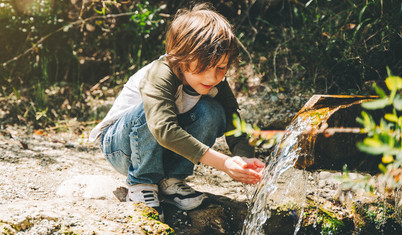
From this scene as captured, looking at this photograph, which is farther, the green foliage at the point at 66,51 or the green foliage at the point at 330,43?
the green foliage at the point at 66,51

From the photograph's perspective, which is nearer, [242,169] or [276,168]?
[242,169]

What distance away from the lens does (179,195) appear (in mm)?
2281

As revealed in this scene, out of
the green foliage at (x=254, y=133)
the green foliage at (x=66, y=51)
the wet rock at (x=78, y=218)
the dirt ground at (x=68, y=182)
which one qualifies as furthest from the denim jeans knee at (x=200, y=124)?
the green foliage at (x=66, y=51)

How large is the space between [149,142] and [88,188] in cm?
49

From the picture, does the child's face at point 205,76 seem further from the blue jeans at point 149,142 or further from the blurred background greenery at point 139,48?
the blurred background greenery at point 139,48

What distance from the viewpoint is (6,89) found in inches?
156

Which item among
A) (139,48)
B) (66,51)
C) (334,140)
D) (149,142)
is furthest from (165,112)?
(66,51)

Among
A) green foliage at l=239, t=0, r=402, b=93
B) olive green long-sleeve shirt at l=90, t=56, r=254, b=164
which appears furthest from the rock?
green foliage at l=239, t=0, r=402, b=93

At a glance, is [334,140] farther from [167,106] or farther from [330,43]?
[330,43]

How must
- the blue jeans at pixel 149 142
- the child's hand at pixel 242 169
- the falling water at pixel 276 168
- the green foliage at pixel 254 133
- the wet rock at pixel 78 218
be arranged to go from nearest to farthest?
the green foliage at pixel 254 133, the wet rock at pixel 78 218, the child's hand at pixel 242 169, the falling water at pixel 276 168, the blue jeans at pixel 149 142

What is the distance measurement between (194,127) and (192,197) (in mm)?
412

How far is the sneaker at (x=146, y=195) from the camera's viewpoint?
2141 mm

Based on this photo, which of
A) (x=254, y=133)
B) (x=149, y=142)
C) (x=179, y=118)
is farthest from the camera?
(x=179, y=118)

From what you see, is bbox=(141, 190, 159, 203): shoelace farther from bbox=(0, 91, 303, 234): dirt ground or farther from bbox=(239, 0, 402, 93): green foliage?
bbox=(239, 0, 402, 93): green foliage
